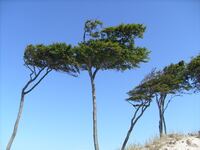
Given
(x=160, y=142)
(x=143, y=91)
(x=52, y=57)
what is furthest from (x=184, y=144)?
(x=52, y=57)

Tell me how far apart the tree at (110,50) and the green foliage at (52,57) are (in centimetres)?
69

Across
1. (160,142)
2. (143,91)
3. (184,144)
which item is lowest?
(184,144)

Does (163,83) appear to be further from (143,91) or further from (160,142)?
(160,142)

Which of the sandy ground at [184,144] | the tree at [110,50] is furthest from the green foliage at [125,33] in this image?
the sandy ground at [184,144]

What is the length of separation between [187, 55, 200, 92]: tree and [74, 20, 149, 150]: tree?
531cm

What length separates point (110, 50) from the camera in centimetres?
3105

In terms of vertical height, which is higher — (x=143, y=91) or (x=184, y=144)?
(x=143, y=91)

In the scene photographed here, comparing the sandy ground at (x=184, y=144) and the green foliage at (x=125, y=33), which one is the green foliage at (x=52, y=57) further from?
the sandy ground at (x=184, y=144)

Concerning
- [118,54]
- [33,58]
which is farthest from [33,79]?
[118,54]

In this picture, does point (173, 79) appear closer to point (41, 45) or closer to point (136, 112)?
point (136, 112)

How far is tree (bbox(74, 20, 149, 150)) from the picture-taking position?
31.0m

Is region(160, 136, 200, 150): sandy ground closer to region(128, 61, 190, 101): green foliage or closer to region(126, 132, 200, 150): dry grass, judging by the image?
region(126, 132, 200, 150): dry grass

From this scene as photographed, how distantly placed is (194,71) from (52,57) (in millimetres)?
11657

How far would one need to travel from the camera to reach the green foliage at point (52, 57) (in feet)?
105
